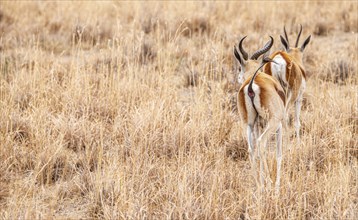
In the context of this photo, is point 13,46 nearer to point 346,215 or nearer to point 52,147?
point 52,147

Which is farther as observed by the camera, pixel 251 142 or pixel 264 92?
pixel 251 142

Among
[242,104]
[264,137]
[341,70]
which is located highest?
[242,104]

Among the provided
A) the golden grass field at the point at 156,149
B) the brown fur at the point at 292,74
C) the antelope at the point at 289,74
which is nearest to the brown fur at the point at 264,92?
the golden grass field at the point at 156,149

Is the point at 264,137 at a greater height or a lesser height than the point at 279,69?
lesser

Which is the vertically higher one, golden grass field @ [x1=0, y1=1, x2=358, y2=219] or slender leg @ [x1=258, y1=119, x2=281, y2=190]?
slender leg @ [x1=258, y1=119, x2=281, y2=190]

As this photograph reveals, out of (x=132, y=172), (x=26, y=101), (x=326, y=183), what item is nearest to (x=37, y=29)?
(x=26, y=101)

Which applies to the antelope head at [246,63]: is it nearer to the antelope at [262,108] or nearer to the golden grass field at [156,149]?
the antelope at [262,108]

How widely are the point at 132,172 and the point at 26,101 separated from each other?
7.48ft

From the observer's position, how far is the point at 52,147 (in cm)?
479

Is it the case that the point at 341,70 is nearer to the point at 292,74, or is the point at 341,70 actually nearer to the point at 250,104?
the point at 292,74

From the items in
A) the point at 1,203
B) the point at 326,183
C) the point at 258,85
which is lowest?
the point at 1,203

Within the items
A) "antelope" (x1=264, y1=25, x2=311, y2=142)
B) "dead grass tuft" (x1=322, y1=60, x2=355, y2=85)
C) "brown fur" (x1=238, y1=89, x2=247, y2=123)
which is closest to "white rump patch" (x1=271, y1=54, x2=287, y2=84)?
"antelope" (x1=264, y1=25, x2=311, y2=142)

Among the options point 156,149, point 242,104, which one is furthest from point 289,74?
point 156,149

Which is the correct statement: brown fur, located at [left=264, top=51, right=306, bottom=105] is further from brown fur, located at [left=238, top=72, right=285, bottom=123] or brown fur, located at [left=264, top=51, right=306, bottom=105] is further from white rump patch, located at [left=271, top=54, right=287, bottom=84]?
brown fur, located at [left=238, top=72, right=285, bottom=123]
